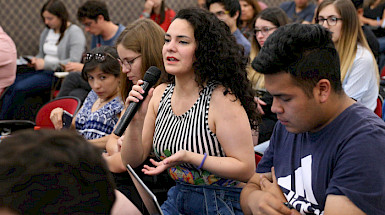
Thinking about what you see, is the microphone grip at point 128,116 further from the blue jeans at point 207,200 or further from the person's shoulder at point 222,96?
the blue jeans at point 207,200

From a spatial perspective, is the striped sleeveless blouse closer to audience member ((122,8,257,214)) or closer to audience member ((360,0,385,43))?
audience member ((122,8,257,214))

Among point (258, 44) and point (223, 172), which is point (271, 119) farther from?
point (223, 172)

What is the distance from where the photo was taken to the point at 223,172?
175cm

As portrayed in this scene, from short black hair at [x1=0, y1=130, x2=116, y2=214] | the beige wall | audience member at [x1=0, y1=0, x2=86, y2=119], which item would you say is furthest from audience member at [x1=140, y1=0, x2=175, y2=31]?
short black hair at [x1=0, y1=130, x2=116, y2=214]

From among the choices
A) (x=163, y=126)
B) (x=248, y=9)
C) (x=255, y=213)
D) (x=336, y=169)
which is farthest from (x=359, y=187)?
(x=248, y=9)

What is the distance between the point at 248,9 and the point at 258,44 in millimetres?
1402

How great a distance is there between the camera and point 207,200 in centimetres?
182

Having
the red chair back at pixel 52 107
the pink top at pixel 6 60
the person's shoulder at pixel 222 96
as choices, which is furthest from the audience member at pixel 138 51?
the pink top at pixel 6 60

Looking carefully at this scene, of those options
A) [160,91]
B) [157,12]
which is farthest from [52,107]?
[157,12]

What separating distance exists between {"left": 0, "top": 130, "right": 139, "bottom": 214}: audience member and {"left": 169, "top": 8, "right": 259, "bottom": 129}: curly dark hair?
1.19m

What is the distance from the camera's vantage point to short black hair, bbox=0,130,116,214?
63 cm

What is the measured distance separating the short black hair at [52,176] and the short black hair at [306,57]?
794 millimetres

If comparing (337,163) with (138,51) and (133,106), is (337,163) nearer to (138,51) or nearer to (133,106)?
(133,106)

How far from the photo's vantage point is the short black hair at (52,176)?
632mm
